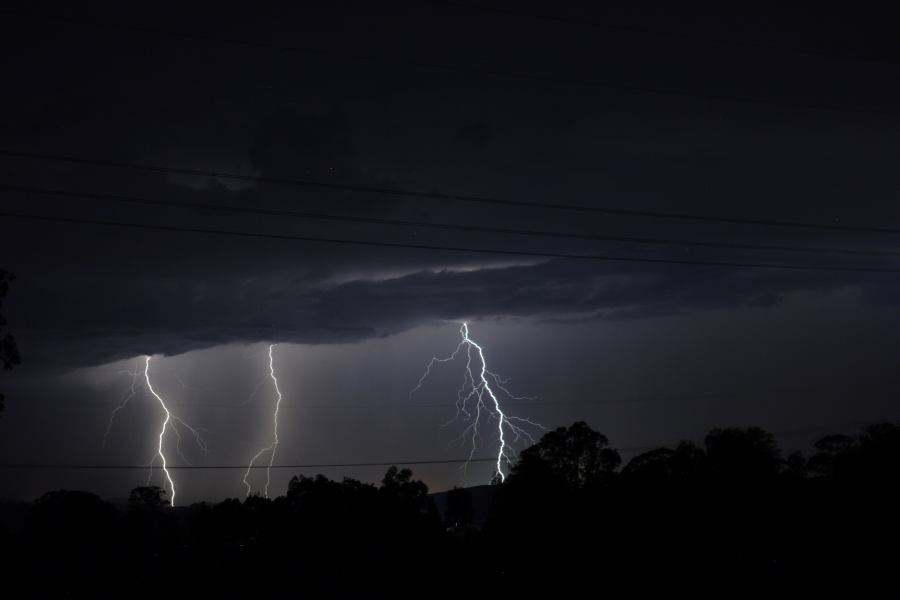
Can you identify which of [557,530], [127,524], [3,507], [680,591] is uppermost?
[3,507]

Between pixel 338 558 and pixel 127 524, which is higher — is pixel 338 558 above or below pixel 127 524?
below

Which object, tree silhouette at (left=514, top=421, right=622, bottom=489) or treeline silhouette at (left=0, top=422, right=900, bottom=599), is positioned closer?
treeline silhouette at (left=0, top=422, right=900, bottom=599)

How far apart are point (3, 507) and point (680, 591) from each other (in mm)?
169907

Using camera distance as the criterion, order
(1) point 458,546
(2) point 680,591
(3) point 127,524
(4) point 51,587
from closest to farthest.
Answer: (2) point 680,591, (4) point 51,587, (1) point 458,546, (3) point 127,524

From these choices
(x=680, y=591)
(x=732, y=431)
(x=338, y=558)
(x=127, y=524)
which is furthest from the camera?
(x=127, y=524)

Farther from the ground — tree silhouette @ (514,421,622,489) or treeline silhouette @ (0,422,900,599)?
tree silhouette @ (514,421,622,489)

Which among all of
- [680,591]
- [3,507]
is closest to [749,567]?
[680,591]

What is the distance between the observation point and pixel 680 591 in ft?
103

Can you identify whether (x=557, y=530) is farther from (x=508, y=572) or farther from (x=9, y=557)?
(x=9, y=557)

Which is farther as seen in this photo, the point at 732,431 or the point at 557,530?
the point at 732,431

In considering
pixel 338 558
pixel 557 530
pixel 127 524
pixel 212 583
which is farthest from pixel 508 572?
pixel 127 524

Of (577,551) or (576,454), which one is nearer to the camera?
(577,551)

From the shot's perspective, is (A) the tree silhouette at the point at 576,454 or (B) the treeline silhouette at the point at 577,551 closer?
(B) the treeline silhouette at the point at 577,551

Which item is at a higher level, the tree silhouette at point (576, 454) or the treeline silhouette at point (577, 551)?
the tree silhouette at point (576, 454)
